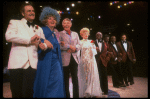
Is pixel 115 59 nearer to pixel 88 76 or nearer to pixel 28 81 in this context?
pixel 88 76

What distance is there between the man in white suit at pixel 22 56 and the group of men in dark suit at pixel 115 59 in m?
2.12

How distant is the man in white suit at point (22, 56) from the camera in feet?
5.34

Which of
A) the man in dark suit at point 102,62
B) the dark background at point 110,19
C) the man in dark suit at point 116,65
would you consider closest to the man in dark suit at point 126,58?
the man in dark suit at point 116,65

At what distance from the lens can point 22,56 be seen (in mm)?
1672

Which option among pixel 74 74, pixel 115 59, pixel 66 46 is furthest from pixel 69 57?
pixel 115 59

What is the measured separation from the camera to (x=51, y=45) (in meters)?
1.85

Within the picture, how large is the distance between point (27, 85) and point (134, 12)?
6.77m

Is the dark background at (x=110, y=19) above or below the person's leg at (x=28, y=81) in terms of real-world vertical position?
above

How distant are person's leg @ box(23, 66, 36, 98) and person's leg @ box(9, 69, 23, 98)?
5cm

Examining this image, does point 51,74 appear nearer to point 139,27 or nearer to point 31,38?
point 31,38

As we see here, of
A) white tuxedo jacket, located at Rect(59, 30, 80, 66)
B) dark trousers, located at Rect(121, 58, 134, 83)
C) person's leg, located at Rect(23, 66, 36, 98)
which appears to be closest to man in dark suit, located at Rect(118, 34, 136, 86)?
dark trousers, located at Rect(121, 58, 134, 83)

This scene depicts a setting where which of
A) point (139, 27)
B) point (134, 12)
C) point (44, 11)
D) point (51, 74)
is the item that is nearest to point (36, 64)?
point (51, 74)

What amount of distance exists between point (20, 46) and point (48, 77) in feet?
1.84

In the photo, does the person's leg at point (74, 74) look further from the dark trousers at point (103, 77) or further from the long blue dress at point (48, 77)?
the dark trousers at point (103, 77)
